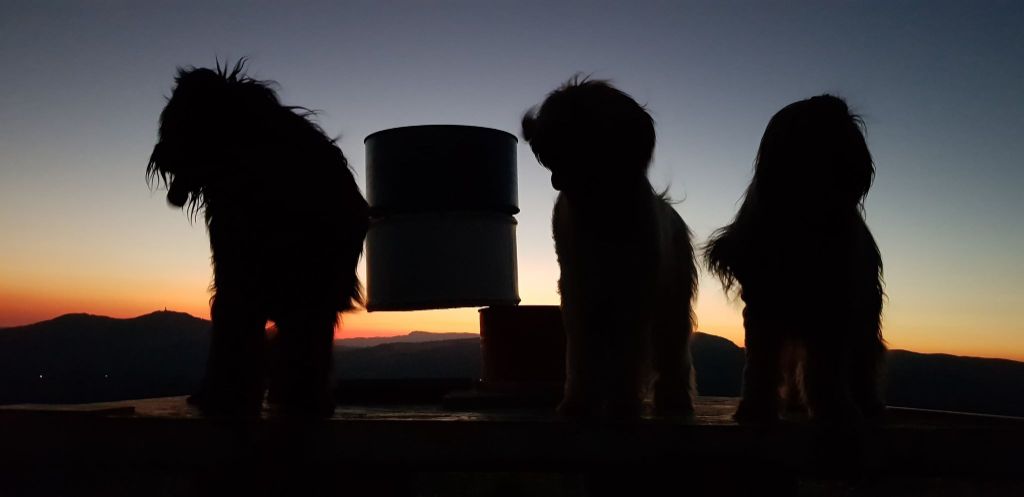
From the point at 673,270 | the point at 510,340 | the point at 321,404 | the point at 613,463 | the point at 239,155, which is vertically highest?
the point at 239,155

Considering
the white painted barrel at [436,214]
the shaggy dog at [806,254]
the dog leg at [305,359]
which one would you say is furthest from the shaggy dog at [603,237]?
the white painted barrel at [436,214]

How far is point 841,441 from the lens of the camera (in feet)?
10.1

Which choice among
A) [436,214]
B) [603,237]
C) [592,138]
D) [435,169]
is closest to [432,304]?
[436,214]

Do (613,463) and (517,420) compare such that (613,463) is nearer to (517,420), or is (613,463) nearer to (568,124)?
(517,420)

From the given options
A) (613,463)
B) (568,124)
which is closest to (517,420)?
(613,463)

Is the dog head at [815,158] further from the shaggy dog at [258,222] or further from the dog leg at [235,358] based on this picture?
the dog leg at [235,358]

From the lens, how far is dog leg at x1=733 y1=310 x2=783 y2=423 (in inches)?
131

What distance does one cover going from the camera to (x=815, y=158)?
122 inches

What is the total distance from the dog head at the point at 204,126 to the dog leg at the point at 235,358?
582mm

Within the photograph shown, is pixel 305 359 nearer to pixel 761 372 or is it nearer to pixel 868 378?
pixel 761 372

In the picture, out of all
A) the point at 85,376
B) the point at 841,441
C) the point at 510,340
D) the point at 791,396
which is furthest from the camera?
the point at 85,376

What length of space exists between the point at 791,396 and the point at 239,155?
125 inches

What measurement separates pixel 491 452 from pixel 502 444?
64mm

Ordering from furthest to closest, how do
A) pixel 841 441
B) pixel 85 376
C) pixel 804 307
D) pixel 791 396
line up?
pixel 85 376
pixel 791 396
pixel 804 307
pixel 841 441
